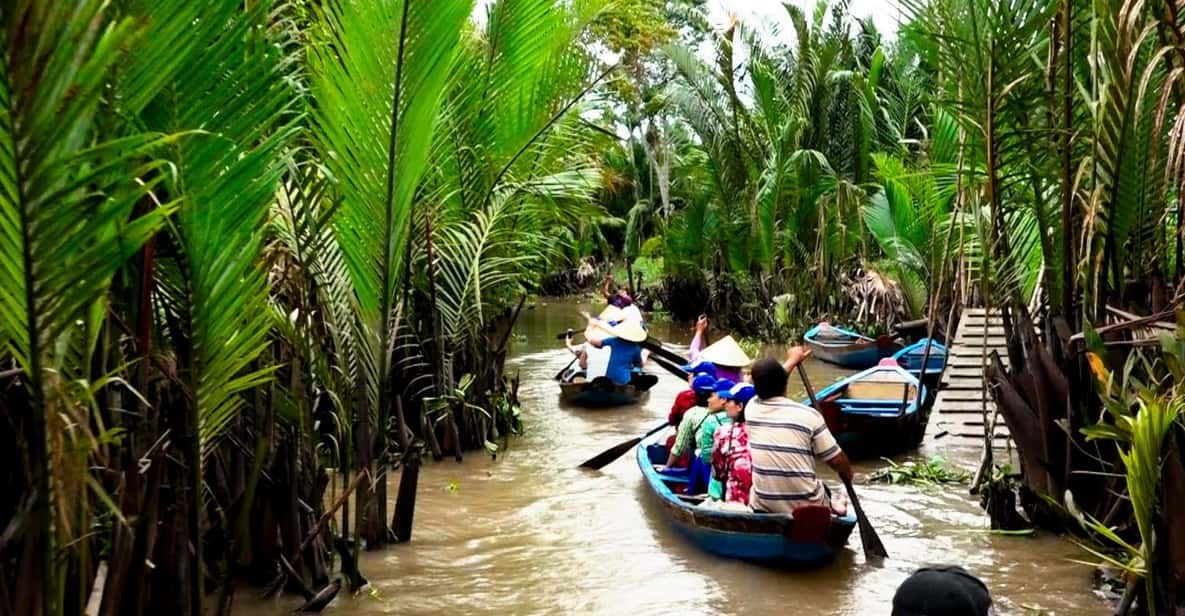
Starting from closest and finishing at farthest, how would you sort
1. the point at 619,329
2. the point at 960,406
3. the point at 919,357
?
the point at 960,406 < the point at 619,329 < the point at 919,357

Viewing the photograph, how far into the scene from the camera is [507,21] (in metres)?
7.31

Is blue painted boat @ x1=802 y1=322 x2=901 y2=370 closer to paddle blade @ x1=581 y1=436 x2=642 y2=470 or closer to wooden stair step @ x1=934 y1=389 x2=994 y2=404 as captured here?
wooden stair step @ x1=934 y1=389 x2=994 y2=404

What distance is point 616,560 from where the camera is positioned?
648 centimetres

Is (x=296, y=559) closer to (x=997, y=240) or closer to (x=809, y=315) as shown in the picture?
(x=997, y=240)

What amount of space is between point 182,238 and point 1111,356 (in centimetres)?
424

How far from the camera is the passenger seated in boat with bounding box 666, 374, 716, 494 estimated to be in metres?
7.17

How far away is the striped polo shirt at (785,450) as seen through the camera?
576 cm

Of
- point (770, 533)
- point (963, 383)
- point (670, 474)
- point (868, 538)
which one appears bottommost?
point (868, 538)

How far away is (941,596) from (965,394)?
7807mm

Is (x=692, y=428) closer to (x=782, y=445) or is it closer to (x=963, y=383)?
(x=782, y=445)

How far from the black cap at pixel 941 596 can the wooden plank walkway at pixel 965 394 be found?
6.33 m

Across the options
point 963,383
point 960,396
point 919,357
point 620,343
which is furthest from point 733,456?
point 919,357

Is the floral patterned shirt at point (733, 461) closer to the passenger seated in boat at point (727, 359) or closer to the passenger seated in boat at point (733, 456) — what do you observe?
the passenger seated in boat at point (733, 456)

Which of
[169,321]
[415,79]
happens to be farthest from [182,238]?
[415,79]
